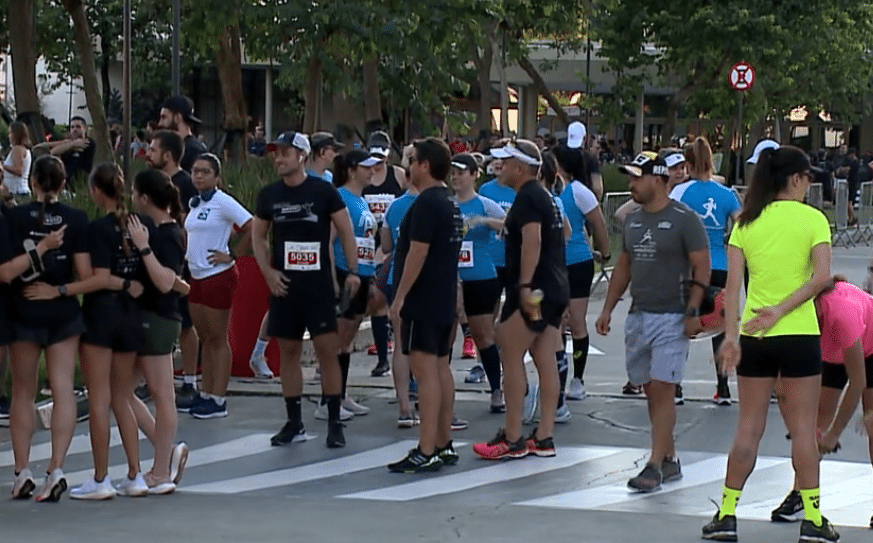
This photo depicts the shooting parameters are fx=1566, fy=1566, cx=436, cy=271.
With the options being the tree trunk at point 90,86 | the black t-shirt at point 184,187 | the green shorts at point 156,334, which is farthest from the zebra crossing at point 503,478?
the tree trunk at point 90,86

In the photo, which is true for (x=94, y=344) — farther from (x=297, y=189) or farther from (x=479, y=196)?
(x=479, y=196)

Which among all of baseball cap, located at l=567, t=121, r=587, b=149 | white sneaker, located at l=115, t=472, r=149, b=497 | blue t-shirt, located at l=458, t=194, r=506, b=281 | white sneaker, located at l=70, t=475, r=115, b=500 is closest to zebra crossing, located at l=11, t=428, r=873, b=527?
white sneaker, located at l=115, t=472, r=149, b=497

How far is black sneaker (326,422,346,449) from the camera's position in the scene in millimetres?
10250

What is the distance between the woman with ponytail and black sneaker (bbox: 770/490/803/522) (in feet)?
1.76

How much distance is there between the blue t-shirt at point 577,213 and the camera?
38.5 feet

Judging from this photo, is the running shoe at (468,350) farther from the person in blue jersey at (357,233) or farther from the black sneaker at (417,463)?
the black sneaker at (417,463)

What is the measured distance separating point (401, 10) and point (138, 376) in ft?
40.7

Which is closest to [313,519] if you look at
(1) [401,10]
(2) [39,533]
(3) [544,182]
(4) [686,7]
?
(2) [39,533]

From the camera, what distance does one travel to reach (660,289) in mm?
8805

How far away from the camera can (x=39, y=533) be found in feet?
24.9

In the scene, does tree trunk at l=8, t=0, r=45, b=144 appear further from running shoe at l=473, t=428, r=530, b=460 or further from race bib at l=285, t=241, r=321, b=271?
running shoe at l=473, t=428, r=530, b=460

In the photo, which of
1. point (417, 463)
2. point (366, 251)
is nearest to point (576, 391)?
point (366, 251)

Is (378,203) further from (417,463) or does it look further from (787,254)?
(787,254)

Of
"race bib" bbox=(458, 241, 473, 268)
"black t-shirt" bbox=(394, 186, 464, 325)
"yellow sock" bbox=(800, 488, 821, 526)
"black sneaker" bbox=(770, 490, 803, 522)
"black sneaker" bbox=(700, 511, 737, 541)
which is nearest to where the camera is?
"yellow sock" bbox=(800, 488, 821, 526)
